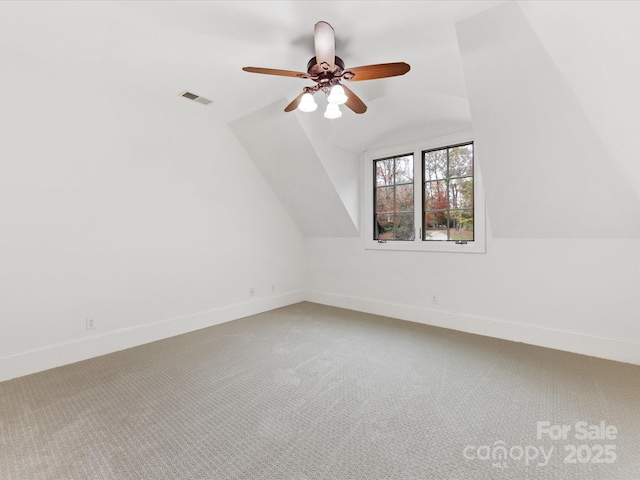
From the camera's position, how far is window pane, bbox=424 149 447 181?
12.9 feet

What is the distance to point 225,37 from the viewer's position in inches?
87.5

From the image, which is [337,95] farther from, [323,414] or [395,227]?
[395,227]

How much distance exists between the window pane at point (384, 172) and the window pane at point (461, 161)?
0.87 meters

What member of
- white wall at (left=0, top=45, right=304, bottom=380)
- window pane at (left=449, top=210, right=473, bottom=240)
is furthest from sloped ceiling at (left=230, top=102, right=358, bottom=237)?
window pane at (left=449, top=210, right=473, bottom=240)

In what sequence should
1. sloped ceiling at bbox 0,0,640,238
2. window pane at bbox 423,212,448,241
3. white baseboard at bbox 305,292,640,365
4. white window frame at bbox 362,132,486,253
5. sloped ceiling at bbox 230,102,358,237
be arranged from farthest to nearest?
window pane at bbox 423,212,448,241
sloped ceiling at bbox 230,102,358,237
white window frame at bbox 362,132,486,253
white baseboard at bbox 305,292,640,365
sloped ceiling at bbox 0,0,640,238

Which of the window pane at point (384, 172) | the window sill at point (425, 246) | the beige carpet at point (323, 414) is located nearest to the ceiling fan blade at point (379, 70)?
the beige carpet at point (323, 414)

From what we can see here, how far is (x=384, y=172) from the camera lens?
4.55 metres

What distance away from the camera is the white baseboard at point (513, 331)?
2.80 metres

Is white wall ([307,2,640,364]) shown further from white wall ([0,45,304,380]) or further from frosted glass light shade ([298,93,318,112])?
white wall ([0,45,304,380])

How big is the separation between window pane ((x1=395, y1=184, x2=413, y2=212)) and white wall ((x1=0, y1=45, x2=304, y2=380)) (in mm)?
2156

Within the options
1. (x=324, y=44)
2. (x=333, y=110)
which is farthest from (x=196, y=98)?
(x=324, y=44)

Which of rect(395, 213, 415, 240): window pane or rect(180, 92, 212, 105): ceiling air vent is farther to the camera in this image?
rect(395, 213, 415, 240): window pane

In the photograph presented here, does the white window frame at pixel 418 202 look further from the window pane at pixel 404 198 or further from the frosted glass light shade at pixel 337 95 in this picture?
the frosted glass light shade at pixel 337 95

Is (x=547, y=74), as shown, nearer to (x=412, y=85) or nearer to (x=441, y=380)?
(x=412, y=85)
